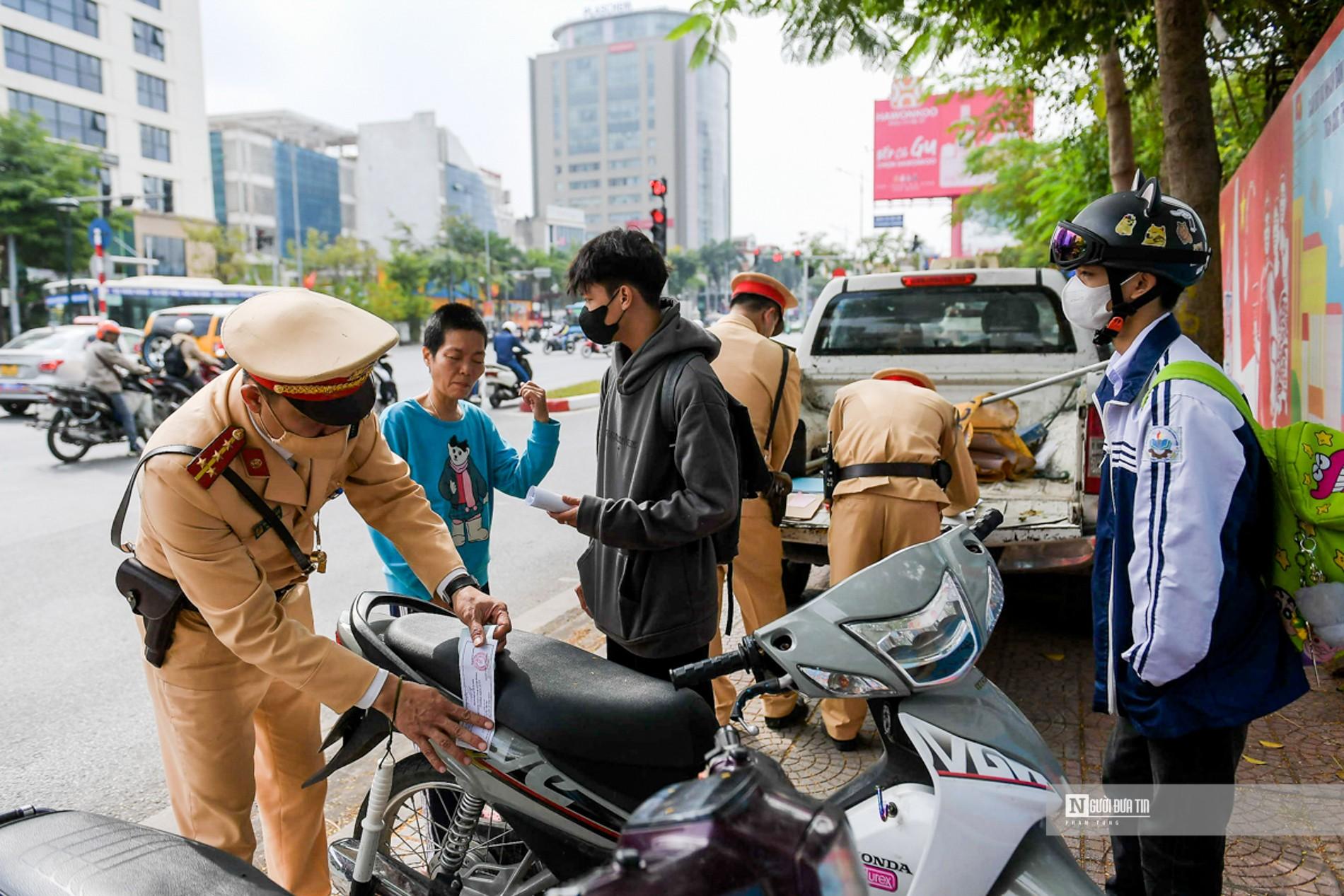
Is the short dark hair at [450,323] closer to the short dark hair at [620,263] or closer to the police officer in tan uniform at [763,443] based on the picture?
the short dark hair at [620,263]

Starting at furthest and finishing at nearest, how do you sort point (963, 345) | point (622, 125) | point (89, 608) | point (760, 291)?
point (622, 125)
point (963, 345)
point (89, 608)
point (760, 291)

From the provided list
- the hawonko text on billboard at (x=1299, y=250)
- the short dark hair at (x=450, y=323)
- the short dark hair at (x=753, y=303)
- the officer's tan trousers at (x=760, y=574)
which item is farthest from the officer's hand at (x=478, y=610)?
the hawonko text on billboard at (x=1299, y=250)

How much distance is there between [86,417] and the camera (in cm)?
1105

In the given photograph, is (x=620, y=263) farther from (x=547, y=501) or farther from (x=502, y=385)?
(x=502, y=385)

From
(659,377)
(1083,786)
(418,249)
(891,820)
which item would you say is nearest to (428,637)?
(659,377)

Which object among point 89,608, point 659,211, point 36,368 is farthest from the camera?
point 36,368

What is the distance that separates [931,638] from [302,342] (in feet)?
4.31

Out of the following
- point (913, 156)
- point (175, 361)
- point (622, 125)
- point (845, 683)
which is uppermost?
point (622, 125)

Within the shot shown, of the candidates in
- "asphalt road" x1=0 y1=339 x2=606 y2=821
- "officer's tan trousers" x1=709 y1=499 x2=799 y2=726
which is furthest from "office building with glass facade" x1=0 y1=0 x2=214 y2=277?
"officer's tan trousers" x1=709 y1=499 x2=799 y2=726

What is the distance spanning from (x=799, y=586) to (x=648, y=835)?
14.5 feet

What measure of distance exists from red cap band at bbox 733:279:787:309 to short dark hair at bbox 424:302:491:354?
1.58 m

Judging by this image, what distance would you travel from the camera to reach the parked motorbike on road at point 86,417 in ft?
35.8

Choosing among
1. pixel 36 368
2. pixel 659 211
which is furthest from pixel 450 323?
pixel 36 368

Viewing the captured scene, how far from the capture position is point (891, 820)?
1.90 meters
